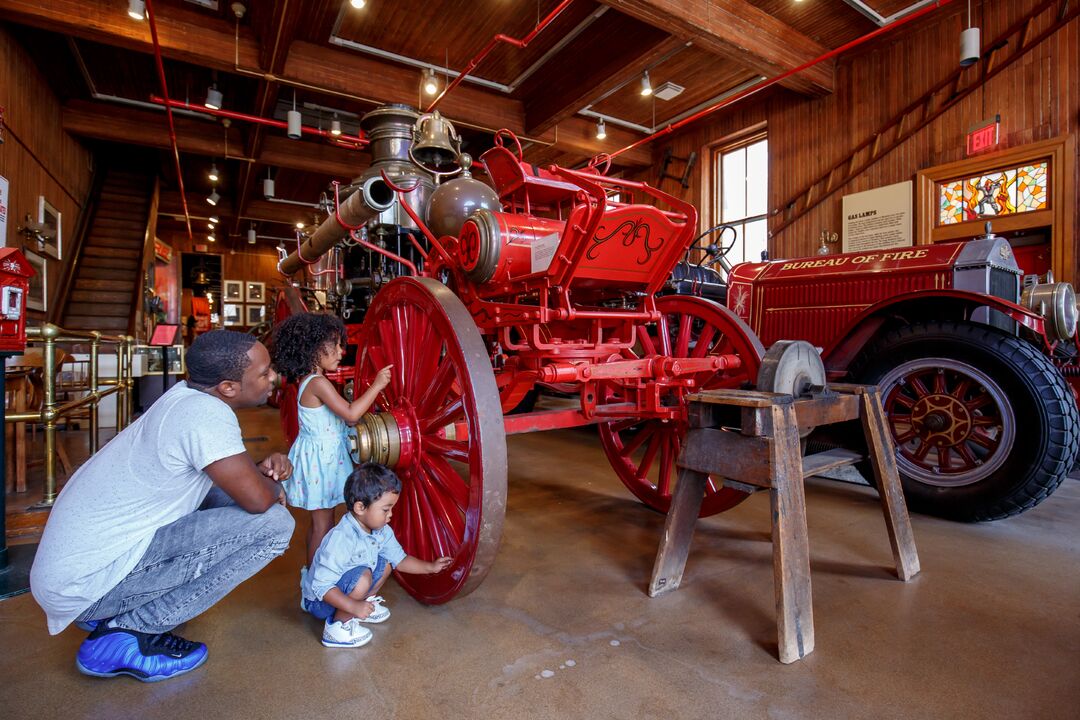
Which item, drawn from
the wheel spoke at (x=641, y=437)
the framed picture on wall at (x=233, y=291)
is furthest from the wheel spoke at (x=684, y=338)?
the framed picture on wall at (x=233, y=291)

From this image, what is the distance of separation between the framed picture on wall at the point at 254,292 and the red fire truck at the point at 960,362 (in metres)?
17.5

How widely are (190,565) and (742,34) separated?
6.65 meters

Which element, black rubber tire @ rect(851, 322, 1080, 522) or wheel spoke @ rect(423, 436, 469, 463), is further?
black rubber tire @ rect(851, 322, 1080, 522)

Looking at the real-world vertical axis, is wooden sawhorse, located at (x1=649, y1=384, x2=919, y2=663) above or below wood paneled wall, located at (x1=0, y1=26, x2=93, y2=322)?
below

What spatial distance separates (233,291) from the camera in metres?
17.2

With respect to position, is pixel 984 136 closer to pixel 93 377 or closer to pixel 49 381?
pixel 49 381

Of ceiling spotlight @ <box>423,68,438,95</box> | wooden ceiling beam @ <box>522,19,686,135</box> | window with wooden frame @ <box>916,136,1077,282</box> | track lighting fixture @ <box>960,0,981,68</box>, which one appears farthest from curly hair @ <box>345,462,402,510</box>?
window with wooden frame @ <box>916,136,1077,282</box>

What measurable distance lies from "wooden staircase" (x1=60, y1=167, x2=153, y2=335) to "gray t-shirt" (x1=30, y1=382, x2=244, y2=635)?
27.1ft

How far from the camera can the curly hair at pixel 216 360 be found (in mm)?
1439

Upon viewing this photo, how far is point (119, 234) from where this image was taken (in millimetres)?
9617

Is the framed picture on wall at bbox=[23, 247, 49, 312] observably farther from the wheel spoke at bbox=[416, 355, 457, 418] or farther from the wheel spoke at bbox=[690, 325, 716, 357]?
the wheel spoke at bbox=[690, 325, 716, 357]

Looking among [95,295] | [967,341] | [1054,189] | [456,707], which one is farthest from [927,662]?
[95,295]

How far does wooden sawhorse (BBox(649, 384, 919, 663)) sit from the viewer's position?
61.8 inches

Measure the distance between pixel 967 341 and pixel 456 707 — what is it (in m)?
2.99
